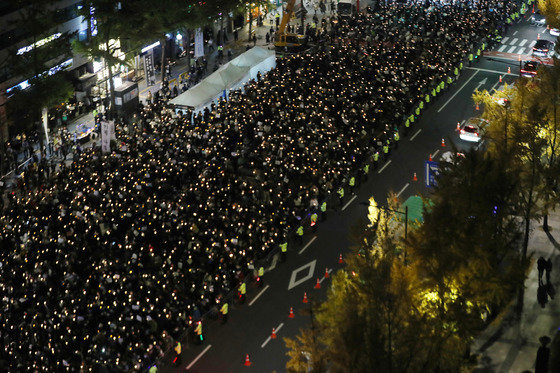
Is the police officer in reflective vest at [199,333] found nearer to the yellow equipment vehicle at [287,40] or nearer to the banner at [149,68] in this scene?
the banner at [149,68]

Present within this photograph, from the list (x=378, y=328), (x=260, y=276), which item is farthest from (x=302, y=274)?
(x=378, y=328)

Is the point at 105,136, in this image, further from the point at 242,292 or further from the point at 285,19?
the point at 285,19

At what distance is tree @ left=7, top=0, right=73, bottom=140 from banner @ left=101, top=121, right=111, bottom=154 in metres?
5.71

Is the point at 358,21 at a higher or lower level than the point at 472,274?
lower

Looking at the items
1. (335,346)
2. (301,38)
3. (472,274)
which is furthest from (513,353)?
(301,38)

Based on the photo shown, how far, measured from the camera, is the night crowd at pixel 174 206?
32531 mm

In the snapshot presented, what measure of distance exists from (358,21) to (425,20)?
17.2 feet

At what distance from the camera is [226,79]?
57.1m

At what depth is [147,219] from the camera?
3806 cm

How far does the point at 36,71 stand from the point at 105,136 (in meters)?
7.06

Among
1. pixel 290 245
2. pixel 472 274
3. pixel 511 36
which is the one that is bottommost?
pixel 511 36

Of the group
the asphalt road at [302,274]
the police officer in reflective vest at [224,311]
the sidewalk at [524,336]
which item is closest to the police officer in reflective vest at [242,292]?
the asphalt road at [302,274]

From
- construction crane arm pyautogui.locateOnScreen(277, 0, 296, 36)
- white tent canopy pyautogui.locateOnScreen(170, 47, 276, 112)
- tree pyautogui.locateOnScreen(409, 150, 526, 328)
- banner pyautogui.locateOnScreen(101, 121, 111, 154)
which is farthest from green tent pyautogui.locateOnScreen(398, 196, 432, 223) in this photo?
construction crane arm pyautogui.locateOnScreen(277, 0, 296, 36)

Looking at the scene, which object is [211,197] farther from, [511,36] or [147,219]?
[511,36]
